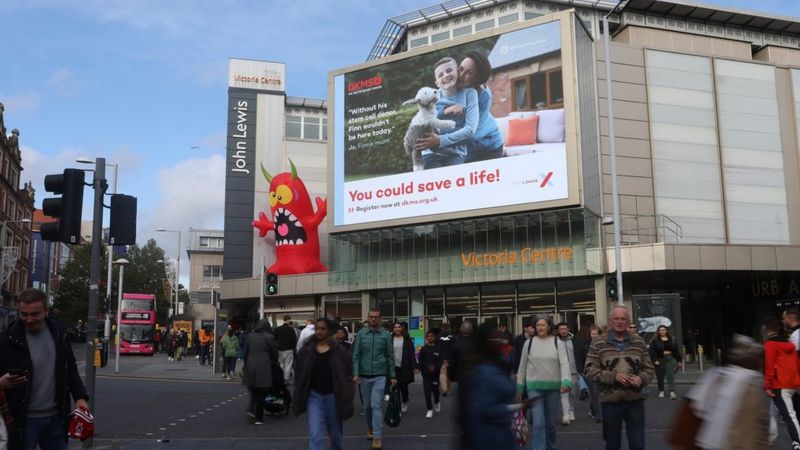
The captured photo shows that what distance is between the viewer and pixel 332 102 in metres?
41.8

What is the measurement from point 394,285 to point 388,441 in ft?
94.7

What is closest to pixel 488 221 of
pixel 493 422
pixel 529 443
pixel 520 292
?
pixel 520 292

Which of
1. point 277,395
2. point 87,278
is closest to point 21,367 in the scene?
point 277,395

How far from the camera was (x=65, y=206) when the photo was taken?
9.95 meters

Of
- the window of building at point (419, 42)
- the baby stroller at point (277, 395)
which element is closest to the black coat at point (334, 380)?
the baby stroller at point (277, 395)

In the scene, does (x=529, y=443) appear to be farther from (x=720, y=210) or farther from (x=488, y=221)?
(x=720, y=210)

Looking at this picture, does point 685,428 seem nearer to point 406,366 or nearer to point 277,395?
point 406,366

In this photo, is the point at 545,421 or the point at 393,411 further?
the point at 393,411

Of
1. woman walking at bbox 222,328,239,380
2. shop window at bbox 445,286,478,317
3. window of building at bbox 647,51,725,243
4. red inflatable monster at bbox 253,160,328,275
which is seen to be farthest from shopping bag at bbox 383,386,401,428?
red inflatable monster at bbox 253,160,328,275

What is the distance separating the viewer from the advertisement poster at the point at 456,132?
112 feet

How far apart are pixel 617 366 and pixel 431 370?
7221 mm

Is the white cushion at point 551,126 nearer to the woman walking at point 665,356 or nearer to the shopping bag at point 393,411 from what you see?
the woman walking at point 665,356

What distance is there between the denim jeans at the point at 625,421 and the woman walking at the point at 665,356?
997 cm

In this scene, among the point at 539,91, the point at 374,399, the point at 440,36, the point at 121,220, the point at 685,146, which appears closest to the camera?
the point at 374,399
